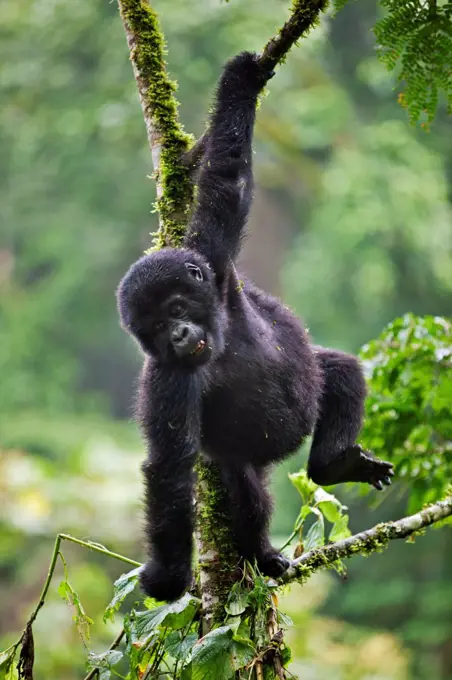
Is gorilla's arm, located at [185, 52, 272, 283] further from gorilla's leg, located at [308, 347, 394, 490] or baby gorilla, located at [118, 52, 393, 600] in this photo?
gorilla's leg, located at [308, 347, 394, 490]

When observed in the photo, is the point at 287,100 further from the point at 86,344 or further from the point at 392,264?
the point at 86,344

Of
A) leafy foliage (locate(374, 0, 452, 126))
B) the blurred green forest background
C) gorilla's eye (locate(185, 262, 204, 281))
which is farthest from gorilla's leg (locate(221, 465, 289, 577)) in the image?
the blurred green forest background

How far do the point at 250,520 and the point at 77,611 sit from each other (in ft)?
2.26

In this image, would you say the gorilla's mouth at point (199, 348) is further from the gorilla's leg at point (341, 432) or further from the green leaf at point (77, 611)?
the green leaf at point (77, 611)

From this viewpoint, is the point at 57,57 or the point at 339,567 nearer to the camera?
the point at 339,567

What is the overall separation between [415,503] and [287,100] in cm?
1026

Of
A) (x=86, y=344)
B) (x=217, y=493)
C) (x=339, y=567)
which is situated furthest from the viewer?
(x=86, y=344)

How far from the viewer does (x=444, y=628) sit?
1196 cm

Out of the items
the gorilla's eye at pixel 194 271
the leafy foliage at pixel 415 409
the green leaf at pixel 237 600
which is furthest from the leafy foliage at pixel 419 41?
the green leaf at pixel 237 600

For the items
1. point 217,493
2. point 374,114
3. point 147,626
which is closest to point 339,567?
point 217,493

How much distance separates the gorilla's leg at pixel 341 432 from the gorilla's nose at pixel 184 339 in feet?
2.84

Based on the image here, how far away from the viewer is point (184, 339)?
299 cm

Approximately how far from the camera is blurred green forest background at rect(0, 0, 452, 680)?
11047mm

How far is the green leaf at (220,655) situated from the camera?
2549mm
